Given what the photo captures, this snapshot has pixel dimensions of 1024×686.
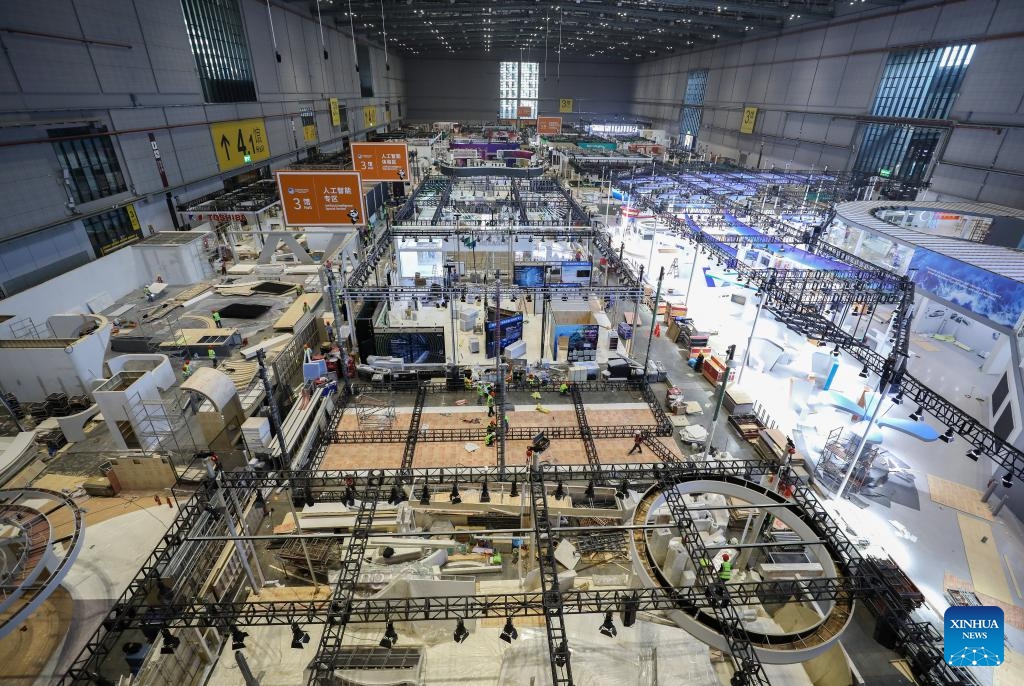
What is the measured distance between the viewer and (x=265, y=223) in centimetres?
2834

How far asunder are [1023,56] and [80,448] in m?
43.8

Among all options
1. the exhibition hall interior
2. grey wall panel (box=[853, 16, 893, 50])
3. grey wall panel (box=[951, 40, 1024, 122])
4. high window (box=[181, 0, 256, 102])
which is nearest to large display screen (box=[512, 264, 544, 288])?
the exhibition hall interior

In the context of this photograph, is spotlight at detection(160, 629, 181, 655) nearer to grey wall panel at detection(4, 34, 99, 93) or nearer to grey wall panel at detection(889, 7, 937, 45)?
grey wall panel at detection(4, 34, 99, 93)

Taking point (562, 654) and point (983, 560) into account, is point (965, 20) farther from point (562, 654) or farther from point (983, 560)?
point (562, 654)

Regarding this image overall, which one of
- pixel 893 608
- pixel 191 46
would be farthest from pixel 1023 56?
pixel 191 46

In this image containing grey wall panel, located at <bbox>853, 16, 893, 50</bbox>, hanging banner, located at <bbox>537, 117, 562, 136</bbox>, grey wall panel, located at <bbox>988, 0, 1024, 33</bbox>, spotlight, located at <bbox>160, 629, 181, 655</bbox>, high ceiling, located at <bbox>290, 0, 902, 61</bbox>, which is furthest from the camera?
hanging banner, located at <bbox>537, 117, 562, 136</bbox>

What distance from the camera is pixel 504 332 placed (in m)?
18.2

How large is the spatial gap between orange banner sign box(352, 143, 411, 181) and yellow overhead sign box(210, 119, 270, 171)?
11712mm

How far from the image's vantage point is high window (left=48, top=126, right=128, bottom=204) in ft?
61.4

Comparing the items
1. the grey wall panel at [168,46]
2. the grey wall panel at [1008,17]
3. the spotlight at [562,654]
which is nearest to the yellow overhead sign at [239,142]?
the grey wall panel at [168,46]

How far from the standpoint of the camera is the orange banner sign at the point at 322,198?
16516 mm

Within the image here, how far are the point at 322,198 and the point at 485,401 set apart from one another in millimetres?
9451

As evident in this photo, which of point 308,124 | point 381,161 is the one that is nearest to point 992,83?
point 381,161

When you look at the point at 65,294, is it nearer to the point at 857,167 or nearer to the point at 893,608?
the point at 893,608
